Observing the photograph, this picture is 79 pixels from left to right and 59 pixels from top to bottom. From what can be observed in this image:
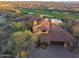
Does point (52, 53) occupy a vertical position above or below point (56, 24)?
below

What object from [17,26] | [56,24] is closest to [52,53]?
[56,24]

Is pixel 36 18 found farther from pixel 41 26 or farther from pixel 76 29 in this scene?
pixel 76 29

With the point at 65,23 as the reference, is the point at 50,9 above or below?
above

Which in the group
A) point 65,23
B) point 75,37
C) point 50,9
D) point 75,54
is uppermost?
point 50,9

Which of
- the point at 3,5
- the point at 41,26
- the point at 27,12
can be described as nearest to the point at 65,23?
the point at 41,26

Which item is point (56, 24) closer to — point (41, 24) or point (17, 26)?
point (41, 24)

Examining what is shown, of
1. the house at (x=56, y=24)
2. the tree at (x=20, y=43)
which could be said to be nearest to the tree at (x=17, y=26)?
the tree at (x=20, y=43)

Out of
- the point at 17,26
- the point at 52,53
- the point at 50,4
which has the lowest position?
the point at 52,53

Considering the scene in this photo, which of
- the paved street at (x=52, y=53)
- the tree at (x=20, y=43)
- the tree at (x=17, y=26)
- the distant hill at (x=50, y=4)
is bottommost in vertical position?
the paved street at (x=52, y=53)

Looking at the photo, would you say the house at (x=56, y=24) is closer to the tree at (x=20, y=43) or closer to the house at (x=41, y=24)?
the house at (x=41, y=24)
